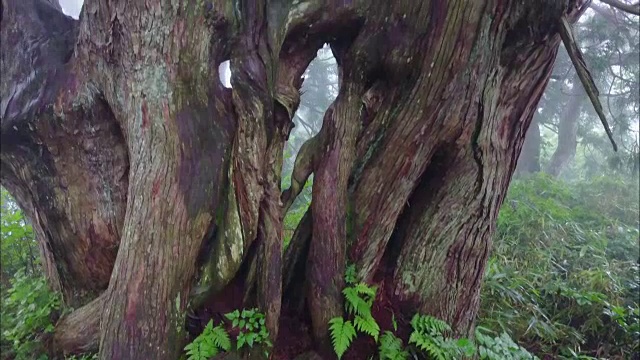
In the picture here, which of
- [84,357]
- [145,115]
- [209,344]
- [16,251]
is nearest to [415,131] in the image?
[145,115]

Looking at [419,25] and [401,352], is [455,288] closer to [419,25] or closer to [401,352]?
[401,352]

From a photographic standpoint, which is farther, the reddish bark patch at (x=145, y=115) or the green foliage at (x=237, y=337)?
the reddish bark patch at (x=145, y=115)

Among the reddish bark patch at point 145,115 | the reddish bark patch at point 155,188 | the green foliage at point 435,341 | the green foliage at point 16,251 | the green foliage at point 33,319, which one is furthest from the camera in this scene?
the green foliage at point 16,251

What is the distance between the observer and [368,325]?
288 centimetres

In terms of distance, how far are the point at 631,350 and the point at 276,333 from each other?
361cm

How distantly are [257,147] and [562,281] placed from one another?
176 inches

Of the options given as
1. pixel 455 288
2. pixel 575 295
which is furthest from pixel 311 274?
pixel 575 295

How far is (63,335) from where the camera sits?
10.2 ft

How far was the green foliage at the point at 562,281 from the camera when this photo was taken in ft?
15.0

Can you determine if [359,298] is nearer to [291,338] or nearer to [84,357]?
[291,338]

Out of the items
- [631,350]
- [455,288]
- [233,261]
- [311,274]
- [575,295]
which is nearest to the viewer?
[233,261]

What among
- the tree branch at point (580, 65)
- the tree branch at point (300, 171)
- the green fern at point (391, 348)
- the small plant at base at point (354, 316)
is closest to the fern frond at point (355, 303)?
the small plant at base at point (354, 316)

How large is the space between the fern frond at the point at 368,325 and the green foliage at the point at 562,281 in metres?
2.05

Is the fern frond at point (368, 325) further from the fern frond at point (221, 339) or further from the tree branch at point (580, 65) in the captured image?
the tree branch at point (580, 65)
